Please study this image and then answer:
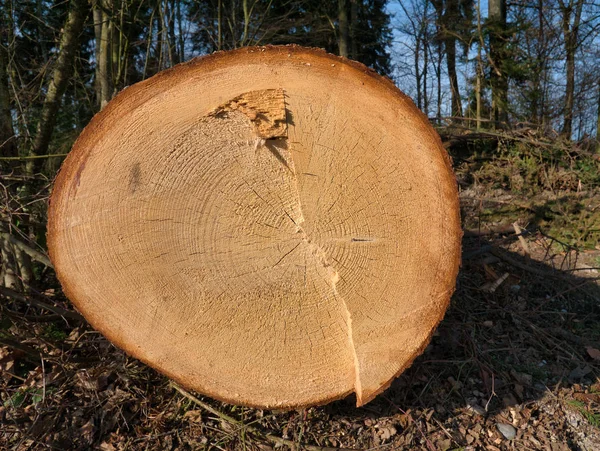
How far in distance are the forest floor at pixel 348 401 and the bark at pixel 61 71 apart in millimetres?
900

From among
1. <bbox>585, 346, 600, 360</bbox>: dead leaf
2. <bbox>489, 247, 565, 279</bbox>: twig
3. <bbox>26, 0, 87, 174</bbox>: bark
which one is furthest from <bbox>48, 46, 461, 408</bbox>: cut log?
<bbox>489, 247, 565, 279</bbox>: twig

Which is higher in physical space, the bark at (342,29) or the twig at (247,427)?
the bark at (342,29)

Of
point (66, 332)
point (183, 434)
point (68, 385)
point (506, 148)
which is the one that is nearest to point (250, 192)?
point (183, 434)

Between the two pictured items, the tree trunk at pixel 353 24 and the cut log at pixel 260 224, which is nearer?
the cut log at pixel 260 224

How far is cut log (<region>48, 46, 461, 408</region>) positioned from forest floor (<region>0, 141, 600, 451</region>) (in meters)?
0.32

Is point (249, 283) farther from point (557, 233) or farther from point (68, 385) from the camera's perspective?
point (557, 233)

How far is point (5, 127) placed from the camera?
2.33 metres

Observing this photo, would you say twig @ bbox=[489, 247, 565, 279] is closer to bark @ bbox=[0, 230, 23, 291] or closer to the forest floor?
the forest floor

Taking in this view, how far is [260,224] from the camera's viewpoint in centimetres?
159

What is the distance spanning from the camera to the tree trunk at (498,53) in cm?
743

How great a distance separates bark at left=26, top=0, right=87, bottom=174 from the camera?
243cm

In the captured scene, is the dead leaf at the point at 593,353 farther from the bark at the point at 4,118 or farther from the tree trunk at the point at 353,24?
the tree trunk at the point at 353,24

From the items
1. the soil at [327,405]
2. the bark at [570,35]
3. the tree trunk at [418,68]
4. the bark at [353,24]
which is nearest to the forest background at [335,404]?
the soil at [327,405]

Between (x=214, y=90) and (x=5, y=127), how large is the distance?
1.51m
